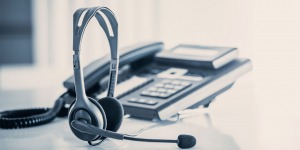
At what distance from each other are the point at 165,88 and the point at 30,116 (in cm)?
22

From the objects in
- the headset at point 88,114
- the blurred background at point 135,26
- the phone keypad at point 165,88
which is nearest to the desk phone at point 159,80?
the phone keypad at point 165,88

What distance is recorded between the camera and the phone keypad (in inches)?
31.4

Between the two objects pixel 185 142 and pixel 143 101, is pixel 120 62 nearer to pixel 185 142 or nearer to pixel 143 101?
pixel 143 101

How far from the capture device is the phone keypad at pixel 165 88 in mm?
797

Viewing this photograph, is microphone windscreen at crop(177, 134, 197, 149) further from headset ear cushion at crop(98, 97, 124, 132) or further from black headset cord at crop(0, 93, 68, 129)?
black headset cord at crop(0, 93, 68, 129)

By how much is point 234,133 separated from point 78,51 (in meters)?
0.25

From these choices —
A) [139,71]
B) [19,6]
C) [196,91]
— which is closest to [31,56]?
[19,6]

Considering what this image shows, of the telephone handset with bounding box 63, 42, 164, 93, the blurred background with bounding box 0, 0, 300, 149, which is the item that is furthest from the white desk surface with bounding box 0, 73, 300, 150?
the blurred background with bounding box 0, 0, 300, 149

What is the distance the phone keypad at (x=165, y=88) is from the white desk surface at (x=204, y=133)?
48 millimetres

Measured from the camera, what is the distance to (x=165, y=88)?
825mm

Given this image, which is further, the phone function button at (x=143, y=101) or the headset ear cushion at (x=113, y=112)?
the phone function button at (x=143, y=101)

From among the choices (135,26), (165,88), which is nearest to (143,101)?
(165,88)

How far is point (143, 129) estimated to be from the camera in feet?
2.30

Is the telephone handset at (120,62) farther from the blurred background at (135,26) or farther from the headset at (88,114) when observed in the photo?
the blurred background at (135,26)
